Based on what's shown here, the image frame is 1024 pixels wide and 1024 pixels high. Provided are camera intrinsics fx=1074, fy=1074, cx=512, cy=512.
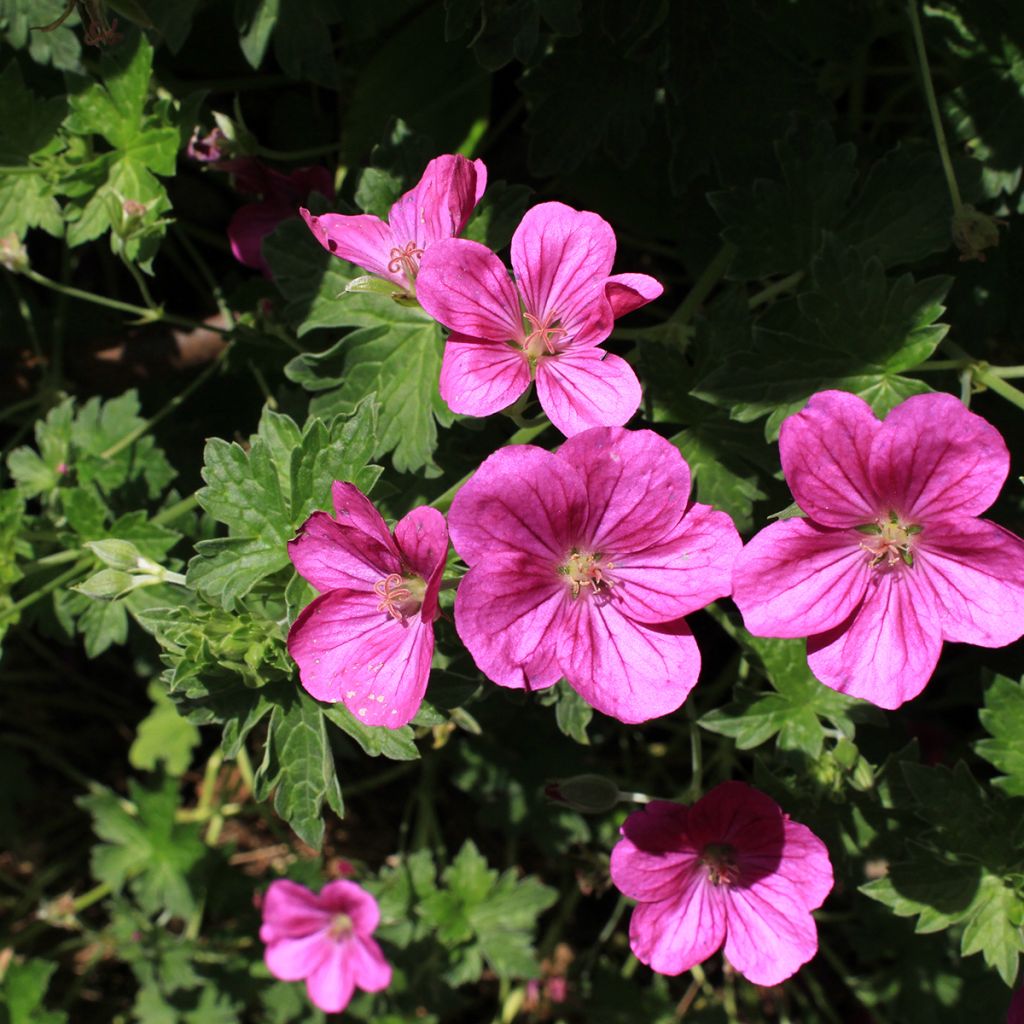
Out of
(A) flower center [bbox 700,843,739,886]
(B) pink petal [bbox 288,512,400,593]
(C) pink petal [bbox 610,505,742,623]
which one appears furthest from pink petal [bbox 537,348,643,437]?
(A) flower center [bbox 700,843,739,886]

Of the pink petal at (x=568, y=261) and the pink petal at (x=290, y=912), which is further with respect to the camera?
the pink petal at (x=290, y=912)

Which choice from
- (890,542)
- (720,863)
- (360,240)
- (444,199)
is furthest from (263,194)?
(720,863)

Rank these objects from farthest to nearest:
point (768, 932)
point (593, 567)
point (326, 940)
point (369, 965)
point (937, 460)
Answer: point (326, 940), point (369, 965), point (768, 932), point (593, 567), point (937, 460)

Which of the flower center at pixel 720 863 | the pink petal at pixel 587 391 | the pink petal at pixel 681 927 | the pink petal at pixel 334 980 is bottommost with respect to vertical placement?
the pink petal at pixel 334 980

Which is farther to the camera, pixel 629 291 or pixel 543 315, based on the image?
pixel 543 315

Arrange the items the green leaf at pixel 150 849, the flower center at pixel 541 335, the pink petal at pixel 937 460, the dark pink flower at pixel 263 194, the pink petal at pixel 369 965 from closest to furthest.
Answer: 1. the pink petal at pixel 937 460
2. the flower center at pixel 541 335
3. the dark pink flower at pixel 263 194
4. the pink petal at pixel 369 965
5. the green leaf at pixel 150 849

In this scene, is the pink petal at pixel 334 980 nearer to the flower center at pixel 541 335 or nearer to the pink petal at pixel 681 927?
the pink petal at pixel 681 927

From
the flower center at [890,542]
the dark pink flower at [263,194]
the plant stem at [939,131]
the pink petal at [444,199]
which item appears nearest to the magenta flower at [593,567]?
the flower center at [890,542]

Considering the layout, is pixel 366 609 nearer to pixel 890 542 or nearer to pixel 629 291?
pixel 629 291
